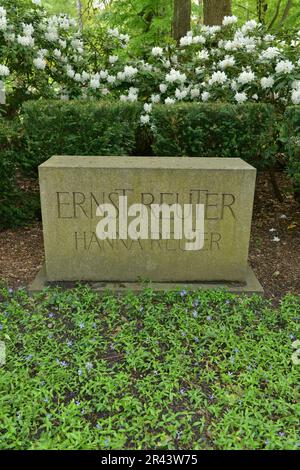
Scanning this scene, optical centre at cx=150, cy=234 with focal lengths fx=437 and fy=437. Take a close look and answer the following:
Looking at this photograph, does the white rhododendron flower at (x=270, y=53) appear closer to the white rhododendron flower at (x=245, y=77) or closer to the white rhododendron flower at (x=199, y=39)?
the white rhododendron flower at (x=245, y=77)

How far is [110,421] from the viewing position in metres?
2.41

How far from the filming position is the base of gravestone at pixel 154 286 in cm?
375

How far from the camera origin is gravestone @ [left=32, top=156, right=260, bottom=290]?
11.8 feet

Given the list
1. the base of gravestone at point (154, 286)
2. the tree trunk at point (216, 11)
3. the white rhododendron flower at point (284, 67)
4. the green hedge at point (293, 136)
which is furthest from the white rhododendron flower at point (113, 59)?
the base of gravestone at point (154, 286)

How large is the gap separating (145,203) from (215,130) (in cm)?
142

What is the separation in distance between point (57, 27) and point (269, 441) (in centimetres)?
568

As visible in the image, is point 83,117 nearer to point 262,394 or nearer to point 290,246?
point 290,246

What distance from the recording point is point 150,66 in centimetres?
585

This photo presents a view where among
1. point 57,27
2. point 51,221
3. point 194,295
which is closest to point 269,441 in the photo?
point 194,295

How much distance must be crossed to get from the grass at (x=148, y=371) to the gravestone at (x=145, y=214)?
0.87 ft

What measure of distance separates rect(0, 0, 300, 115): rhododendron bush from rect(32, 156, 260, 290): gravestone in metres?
1.63

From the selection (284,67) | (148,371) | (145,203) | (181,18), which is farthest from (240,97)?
(181,18)

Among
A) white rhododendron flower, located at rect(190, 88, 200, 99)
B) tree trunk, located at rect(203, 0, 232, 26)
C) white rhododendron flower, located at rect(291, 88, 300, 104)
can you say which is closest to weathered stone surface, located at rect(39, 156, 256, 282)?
white rhododendron flower, located at rect(291, 88, 300, 104)

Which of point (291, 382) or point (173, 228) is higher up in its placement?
point (173, 228)
